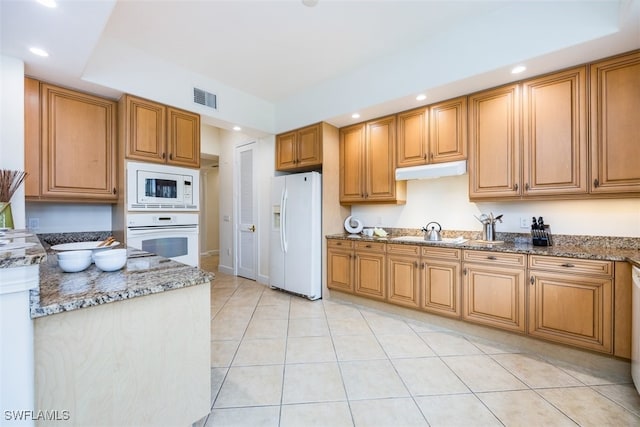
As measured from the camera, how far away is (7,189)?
2.06 metres

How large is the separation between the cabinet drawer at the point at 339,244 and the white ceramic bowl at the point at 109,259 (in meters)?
2.49

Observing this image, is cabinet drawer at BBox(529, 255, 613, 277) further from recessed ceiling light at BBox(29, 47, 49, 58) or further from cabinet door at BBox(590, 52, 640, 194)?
recessed ceiling light at BBox(29, 47, 49, 58)

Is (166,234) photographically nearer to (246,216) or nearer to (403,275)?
(246,216)

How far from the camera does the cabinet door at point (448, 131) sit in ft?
9.08

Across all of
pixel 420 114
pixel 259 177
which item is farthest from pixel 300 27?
pixel 259 177

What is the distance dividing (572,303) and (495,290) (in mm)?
501

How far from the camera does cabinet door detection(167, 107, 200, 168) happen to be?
2994 mm

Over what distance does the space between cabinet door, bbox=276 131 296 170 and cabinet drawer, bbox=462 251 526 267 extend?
2538 mm

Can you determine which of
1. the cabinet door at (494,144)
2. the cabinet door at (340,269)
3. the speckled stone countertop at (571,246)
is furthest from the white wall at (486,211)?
the cabinet door at (340,269)

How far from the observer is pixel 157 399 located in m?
1.23

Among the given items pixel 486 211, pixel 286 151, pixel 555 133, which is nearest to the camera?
pixel 555 133

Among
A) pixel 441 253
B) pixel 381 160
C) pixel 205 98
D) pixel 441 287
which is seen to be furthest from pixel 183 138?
pixel 441 287

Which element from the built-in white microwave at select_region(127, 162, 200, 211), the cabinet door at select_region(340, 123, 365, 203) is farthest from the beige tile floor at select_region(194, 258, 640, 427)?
the cabinet door at select_region(340, 123, 365, 203)

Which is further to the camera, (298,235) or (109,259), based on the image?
(298,235)
